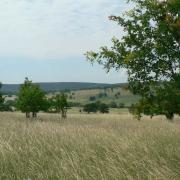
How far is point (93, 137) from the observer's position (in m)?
9.90

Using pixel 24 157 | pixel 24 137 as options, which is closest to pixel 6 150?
pixel 24 157

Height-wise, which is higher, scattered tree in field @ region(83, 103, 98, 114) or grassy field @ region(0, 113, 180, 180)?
grassy field @ region(0, 113, 180, 180)

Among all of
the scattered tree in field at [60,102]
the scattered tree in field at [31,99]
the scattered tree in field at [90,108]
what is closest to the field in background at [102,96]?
the scattered tree in field at [90,108]

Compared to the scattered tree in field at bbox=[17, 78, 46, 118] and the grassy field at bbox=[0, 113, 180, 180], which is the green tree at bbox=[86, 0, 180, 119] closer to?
the grassy field at bbox=[0, 113, 180, 180]

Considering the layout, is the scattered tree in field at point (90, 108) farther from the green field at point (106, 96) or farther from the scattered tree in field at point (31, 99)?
the scattered tree in field at point (31, 99)

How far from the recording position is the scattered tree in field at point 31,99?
42.7 metres

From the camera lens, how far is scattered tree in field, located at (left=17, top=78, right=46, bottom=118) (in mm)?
42656

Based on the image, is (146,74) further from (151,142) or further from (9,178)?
(9,178)

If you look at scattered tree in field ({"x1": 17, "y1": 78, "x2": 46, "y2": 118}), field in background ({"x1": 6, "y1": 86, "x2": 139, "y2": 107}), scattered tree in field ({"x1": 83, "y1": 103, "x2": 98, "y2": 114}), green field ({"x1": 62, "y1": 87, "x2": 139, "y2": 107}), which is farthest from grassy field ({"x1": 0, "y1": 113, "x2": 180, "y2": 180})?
field in background ({"x1": 6, "y1": 86, "x2": 139, "y2": 107})

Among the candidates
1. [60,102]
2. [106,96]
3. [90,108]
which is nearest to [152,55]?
[60,102]

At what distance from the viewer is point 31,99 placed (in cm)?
4272

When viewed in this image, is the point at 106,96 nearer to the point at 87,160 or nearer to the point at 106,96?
the point at 106,96

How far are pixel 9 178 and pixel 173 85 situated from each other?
5329 mm

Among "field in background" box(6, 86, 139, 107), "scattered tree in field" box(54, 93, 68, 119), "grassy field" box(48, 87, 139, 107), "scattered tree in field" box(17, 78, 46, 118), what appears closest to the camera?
"scattered tree in field" box(17, 78, 46, 118)
